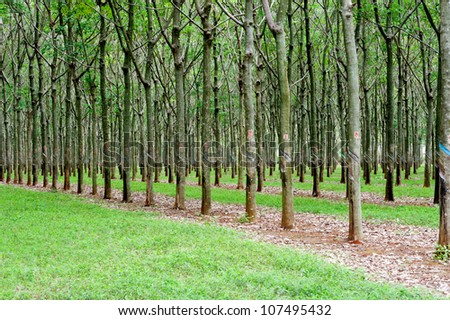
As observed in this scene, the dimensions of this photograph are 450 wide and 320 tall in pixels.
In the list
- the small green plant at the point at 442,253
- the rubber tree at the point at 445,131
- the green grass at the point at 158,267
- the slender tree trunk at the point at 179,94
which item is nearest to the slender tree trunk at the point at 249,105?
the green grass at the point at 158,267

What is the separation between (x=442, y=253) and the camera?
30.1ft

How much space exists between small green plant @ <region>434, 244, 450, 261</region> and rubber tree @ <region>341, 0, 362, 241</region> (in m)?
2.02

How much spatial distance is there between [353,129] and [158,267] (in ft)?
17.7

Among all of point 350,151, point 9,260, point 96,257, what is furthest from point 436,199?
point 9,260

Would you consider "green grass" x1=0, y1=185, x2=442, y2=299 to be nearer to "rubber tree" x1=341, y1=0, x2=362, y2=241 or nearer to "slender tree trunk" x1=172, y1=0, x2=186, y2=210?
"rubber tree" x1=341, y1=0, x2=362, y2=241

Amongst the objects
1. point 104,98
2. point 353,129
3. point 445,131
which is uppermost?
point 104,98

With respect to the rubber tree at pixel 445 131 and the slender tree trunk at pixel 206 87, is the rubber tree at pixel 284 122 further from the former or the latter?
the rubber tree at pixel 445 131

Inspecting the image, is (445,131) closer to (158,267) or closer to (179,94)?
(158,267)

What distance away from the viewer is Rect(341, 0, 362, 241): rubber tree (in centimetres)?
1091

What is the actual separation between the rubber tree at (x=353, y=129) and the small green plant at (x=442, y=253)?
202cm

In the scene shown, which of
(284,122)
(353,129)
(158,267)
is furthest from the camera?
(284,122)

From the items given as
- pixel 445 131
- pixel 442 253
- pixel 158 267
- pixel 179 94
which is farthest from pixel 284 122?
pixel 158 267

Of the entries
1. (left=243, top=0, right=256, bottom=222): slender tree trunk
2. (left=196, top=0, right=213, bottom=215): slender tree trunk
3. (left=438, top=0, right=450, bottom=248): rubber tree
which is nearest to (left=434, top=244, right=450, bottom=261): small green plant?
(left=438, top=0, right=450, bottom=248): rubber tree

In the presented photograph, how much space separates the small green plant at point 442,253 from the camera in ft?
29.8
